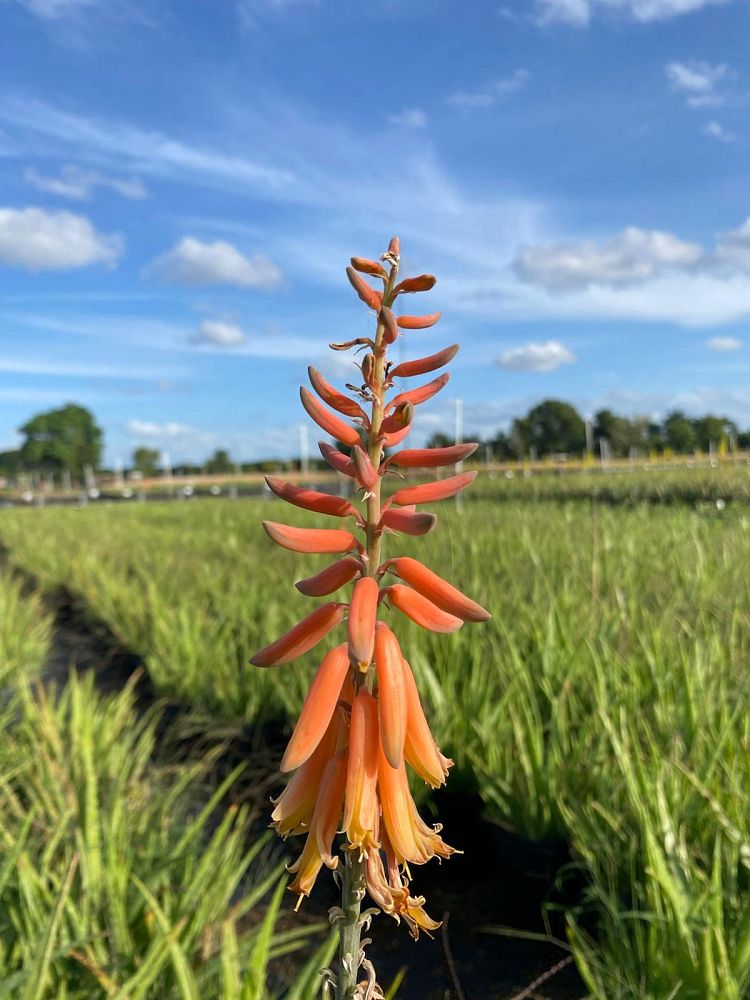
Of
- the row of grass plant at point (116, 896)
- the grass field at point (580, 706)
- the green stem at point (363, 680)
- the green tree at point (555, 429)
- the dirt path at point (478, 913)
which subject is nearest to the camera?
the green stem at point (363, 680)

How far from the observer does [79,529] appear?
535 inches

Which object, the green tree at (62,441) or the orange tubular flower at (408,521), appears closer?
the orange tubular flower at (408,521)

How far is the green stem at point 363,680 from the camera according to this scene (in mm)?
588

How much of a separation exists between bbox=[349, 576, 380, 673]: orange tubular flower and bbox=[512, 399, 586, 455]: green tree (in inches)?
777

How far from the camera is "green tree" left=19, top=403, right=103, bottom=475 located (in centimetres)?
7800

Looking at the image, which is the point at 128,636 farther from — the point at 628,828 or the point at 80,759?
the point at 628,828

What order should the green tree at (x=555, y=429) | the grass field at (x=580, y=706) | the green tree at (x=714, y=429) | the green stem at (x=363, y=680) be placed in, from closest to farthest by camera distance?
the green stem at (x=363, y=680) < the grass field at (x=580, y=706) < the green tree at (x=714, y=429) < the green tree at (x=555, y=429)

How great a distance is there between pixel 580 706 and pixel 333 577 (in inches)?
87.6

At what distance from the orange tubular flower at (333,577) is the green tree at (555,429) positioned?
19728 millimetres

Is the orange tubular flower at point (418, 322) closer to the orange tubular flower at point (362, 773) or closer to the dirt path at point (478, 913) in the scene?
the orange tubular flower at point (362, 773)

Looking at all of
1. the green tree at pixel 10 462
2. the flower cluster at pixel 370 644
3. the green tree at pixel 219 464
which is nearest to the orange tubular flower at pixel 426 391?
the flower cluster at pixel 370 644

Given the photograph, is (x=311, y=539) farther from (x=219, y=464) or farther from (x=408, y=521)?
(x=219, y=464)

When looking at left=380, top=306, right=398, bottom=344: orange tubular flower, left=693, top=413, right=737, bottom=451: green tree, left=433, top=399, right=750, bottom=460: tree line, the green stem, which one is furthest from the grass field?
left=433, top=399, right=750, bottom=460: tree line

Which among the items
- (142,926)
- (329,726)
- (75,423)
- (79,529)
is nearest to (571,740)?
(142,926)
